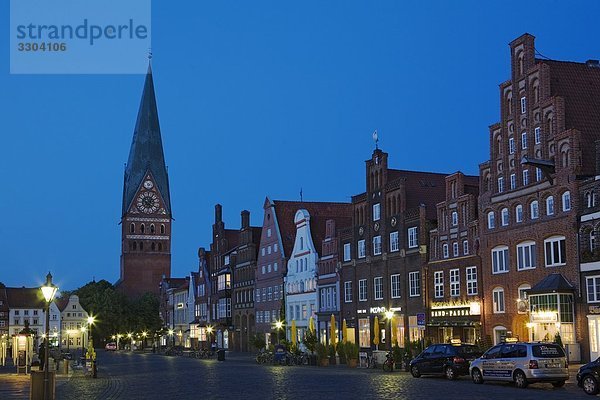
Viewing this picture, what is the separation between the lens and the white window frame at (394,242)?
66.6 metres

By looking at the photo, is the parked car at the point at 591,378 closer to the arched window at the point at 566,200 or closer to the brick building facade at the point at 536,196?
the brick building facade at the point at 536,196

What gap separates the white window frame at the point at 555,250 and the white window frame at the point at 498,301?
511cm

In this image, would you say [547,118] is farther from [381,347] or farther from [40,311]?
[40,311]

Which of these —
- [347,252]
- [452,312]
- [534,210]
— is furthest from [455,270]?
[347,252]

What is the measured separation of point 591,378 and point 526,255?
2393 cm

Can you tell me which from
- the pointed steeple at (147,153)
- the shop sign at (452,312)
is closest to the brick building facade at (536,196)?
the shop sign at (452,312)

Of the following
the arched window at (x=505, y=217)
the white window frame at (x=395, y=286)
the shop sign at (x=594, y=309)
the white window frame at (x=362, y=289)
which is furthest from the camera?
the white window frame at (x=362, y=289)

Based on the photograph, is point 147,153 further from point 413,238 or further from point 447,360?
point 447,360

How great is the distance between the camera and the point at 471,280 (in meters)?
57.0

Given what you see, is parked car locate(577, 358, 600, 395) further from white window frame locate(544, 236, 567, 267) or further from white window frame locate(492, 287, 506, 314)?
Result: white window frame locate(492, 287, 506, 314)

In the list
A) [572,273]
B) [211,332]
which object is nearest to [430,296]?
[572,273]

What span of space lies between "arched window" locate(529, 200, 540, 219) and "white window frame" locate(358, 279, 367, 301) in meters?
22.9

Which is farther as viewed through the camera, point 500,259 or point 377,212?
point 377,212

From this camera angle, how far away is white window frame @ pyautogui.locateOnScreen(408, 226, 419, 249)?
63.8 metres
